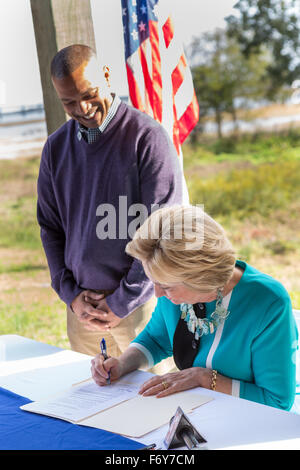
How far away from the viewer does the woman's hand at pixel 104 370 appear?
157 centimetres

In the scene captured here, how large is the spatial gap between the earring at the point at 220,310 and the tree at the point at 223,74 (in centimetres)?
587

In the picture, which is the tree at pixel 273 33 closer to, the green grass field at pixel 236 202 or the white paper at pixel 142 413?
the green grass field at pixel 236 202

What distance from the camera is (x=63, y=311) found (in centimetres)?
553

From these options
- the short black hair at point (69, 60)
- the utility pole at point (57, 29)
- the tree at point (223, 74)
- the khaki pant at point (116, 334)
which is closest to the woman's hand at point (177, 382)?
the khaki pant at point (116, 334)

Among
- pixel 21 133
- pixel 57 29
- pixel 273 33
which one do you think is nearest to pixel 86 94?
pixel 57 29

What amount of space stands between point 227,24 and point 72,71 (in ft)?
18.0

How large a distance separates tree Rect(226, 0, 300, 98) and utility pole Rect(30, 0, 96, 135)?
16.0 feet

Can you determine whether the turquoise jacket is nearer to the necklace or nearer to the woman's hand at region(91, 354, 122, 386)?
the necklace

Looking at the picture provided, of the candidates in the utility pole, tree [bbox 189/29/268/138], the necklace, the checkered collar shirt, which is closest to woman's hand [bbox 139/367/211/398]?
the necklace

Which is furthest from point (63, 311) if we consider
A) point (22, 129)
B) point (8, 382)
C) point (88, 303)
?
point (8, 382)

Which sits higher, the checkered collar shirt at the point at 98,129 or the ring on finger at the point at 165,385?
the checkered collar shirt at the point at 98,129

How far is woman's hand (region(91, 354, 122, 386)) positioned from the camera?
1569mm

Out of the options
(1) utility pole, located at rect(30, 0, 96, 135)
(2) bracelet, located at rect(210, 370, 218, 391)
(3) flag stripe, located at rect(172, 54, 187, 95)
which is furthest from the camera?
(3) flag stripe, located at rect(172, 54, 187, 95)

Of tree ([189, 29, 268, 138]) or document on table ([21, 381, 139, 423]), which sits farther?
tree ([189, 29, 268, 138])
